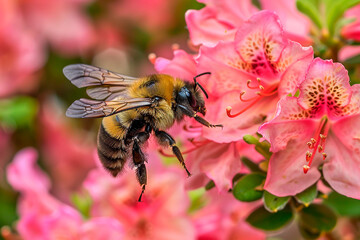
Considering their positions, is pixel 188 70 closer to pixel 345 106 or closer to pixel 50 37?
pixel 345 106

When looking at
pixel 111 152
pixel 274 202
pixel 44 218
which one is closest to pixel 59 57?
pixel 44 218

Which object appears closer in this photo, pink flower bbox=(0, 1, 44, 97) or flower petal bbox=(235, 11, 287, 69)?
flower petal bbox=(235, 11, 287, 69)

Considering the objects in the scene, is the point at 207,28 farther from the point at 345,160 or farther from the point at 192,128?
the point at 345,160

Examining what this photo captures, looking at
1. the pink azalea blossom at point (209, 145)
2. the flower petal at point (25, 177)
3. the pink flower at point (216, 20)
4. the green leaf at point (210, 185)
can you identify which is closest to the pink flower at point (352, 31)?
the pink flower at point (216, 20)

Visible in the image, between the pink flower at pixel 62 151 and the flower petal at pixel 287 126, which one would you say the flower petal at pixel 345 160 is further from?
the pink flower at pixel 62 151

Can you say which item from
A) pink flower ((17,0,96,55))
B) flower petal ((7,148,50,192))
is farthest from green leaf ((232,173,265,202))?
pink flower ((17,0,96,55))

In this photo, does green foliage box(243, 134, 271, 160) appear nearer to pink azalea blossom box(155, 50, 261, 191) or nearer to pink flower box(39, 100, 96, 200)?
pink azalea blossom box(155, 50, 261, 191)
